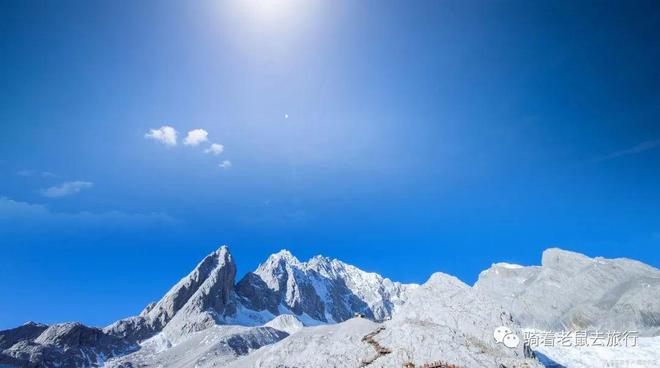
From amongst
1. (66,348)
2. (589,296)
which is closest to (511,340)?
(589,296)

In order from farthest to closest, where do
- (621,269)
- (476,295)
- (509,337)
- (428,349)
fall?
(621,269) < (476,295) < (509,337) < (428,349)

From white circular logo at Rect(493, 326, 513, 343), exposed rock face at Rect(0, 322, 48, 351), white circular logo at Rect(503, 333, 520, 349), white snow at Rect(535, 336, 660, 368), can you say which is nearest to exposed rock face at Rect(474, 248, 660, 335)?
white snow at Rect(535, 336, 660, 368)

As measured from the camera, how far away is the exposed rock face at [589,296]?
12056 centimetres

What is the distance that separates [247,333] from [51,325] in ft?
309

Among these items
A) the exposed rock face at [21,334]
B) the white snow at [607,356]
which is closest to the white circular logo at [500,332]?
the white snow at [607,356]

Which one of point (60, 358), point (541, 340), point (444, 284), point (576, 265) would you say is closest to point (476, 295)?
point (444, 284)

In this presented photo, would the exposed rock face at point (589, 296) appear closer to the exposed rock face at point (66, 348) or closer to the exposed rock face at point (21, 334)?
the exposed rock face at point (66, 348)

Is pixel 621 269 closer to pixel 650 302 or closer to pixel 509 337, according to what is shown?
pixel 650 302

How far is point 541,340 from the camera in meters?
47.6

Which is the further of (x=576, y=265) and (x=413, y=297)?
(x=576, y=265)

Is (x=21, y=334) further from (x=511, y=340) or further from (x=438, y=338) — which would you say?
(x=511, y=340)

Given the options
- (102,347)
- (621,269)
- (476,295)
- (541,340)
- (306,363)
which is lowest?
(306,363)

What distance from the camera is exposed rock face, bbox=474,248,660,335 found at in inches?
4747

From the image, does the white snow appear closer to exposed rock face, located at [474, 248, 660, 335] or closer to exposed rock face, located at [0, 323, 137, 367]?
exposed rock face, located at [474, 248, 660, 335]
